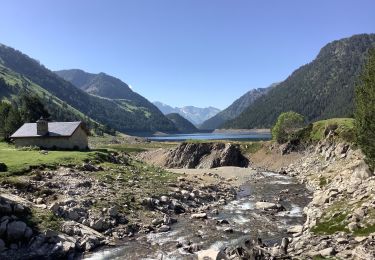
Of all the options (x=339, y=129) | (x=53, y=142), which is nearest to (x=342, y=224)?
(x=53, y=142)

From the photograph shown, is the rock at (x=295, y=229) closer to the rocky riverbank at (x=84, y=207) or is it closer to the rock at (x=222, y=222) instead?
the rock at (x=222, y=222)

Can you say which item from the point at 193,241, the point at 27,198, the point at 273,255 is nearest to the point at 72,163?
the point at 27,198

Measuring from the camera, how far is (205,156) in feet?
388

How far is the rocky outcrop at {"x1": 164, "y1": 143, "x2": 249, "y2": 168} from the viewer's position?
379ft

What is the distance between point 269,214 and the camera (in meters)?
50.1

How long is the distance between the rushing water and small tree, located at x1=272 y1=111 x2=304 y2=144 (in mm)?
60833

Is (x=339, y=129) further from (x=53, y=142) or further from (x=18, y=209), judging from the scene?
(x=18, y=209)

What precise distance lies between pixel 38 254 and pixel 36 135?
58068mm

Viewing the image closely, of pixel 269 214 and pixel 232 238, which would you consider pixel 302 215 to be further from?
pixel 232 238

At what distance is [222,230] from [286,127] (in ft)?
306

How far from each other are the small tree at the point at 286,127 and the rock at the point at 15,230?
96.0m

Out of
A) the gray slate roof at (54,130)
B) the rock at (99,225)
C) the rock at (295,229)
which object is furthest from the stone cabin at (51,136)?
the rock at (295,229)

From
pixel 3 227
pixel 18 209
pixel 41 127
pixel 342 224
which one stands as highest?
pixel 41 127

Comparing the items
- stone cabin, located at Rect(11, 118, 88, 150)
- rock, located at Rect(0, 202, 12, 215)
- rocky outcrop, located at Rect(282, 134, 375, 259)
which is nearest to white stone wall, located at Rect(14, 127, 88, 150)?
stone cabin, located at Rect(11, 118, 88, 150)
